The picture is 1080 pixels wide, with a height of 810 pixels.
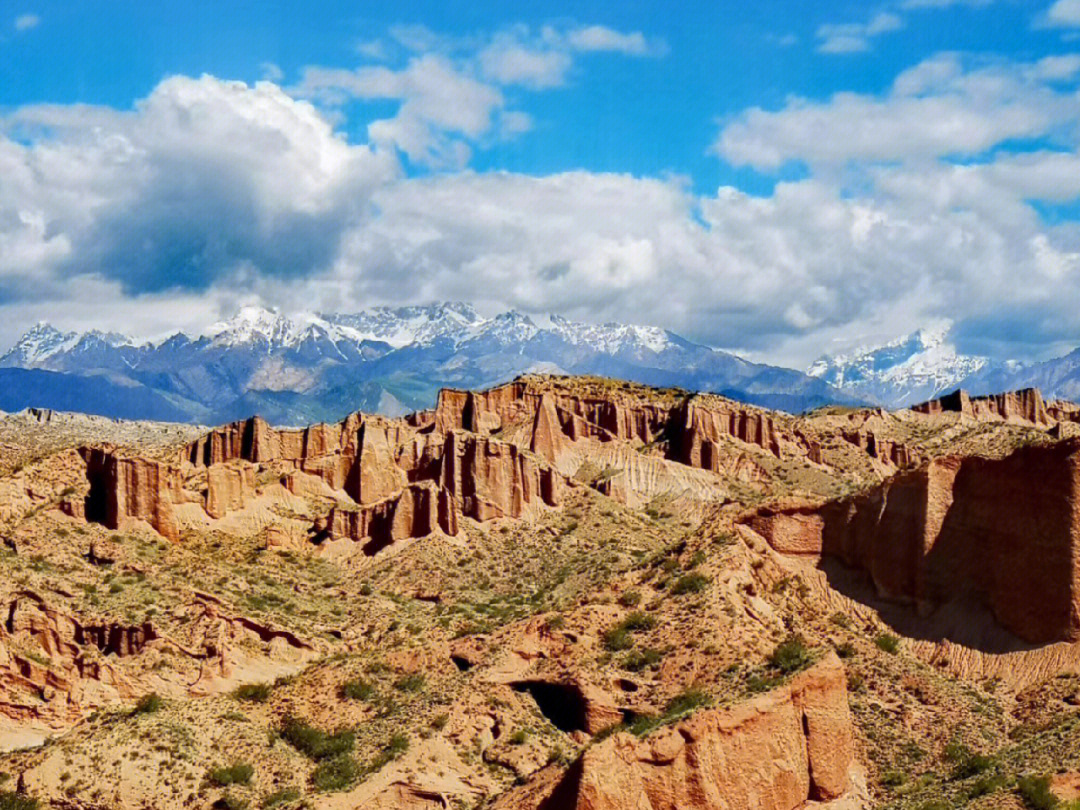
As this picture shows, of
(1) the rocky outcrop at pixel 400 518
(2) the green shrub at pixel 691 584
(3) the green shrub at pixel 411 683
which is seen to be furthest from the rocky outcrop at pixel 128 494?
(2) the green shrub at pixel 691 584

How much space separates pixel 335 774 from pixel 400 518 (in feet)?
119

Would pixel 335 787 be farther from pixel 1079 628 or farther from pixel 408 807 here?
pixel 1079 628

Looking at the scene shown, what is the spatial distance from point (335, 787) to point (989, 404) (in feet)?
480

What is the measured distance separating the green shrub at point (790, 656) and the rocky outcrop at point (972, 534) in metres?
6.73

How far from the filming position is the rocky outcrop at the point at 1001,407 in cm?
17075

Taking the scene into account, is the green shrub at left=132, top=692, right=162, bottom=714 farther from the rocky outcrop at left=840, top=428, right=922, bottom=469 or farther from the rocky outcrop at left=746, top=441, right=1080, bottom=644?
the rocky outcrop at left=840, top=428, right=922, bottom=469

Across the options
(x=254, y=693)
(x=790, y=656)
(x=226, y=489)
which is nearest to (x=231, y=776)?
(x=254, y=693)

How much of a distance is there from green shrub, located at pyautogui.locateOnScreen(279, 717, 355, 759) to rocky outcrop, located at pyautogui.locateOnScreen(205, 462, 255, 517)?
33265mm

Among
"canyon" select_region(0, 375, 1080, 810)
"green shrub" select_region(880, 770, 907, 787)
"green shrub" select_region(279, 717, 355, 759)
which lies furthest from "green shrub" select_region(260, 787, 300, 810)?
"green shrub" select_region(880, 770, 907, 787)

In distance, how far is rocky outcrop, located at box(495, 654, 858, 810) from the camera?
34.4 meters

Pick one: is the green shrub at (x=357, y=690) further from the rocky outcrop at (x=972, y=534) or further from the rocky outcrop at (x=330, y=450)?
the rocky outcrop at (x=330, y=450)

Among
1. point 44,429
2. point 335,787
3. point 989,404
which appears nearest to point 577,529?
point 335,787

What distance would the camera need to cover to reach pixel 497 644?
49281mm

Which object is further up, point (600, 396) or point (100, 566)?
point (600, 396)
